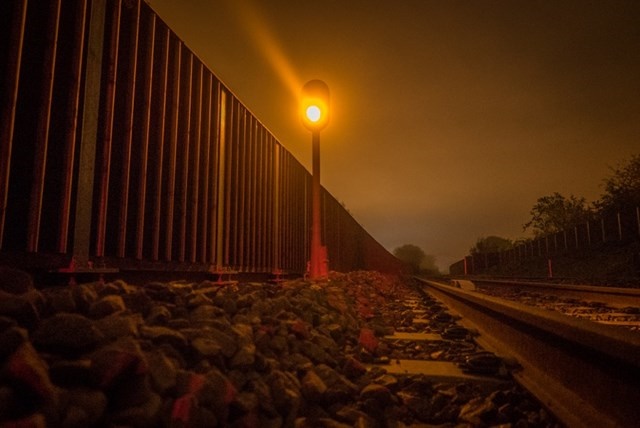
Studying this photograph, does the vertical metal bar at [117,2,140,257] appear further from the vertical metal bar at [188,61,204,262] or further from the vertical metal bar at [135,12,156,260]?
the vertical metal bar at [188,61,204,262]

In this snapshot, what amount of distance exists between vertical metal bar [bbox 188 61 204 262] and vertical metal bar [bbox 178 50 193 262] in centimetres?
11

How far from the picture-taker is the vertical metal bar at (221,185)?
5246 millimetres

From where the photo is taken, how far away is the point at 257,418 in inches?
76.5

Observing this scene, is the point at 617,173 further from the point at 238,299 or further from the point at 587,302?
the point at 238,299

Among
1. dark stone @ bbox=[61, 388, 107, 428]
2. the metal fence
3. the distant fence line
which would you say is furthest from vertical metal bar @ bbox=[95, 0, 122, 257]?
the distant fence line

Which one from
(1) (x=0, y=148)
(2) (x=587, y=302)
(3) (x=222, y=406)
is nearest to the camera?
(3) (x=222, y=406)

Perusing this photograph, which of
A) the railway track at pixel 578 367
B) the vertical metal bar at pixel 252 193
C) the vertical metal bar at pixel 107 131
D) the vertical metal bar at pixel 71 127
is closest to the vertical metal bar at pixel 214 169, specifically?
the vertical metal bar at pixel 252 193

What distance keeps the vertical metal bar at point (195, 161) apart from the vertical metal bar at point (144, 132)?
2.75ft

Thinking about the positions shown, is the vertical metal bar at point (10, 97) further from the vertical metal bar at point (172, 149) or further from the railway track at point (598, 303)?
the railway track at point (598, 303)

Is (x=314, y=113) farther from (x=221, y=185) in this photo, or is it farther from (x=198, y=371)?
(x=198, y=371)

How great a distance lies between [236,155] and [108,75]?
272 centimetres

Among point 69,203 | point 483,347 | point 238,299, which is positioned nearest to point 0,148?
point 69,203

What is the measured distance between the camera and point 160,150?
4.04 metres

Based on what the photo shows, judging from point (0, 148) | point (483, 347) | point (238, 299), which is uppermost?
point (0, 148)
